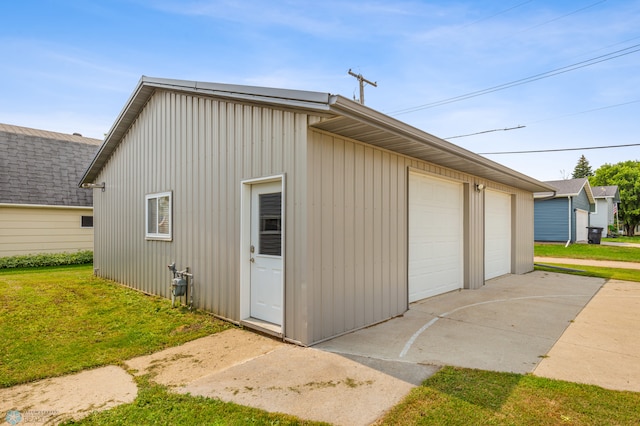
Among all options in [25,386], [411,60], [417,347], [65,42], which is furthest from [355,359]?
[411,60]

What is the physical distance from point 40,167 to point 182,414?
14.1 m

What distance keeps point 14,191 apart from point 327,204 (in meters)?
12.4

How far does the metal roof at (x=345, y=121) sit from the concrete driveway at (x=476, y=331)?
2.67 meters

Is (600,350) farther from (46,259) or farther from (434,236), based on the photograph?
(46,259)

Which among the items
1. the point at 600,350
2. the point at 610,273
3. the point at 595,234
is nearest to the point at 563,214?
the point at 595,234

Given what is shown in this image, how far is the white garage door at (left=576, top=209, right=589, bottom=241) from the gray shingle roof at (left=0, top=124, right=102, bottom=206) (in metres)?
25.1

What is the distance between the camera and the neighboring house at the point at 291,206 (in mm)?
4191

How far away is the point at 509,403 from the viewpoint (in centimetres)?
273

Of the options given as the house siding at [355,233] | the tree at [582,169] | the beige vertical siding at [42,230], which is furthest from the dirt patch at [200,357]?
the tree at [582,169]

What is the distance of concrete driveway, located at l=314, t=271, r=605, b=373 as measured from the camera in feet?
12.3

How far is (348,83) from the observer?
45.1ft

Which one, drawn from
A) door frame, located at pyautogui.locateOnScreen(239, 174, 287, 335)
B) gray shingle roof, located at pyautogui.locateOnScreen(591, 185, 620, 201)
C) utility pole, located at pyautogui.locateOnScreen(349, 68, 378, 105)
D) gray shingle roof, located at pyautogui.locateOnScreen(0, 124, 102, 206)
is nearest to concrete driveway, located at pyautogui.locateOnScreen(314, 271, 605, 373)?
door frame, located at pyautogui.locateOnScreen(239, 174, 287, 335)

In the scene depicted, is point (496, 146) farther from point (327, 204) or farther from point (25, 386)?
point (25, 386)

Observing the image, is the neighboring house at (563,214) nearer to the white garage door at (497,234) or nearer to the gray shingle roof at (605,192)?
the gray shingle roof at (605,192)
